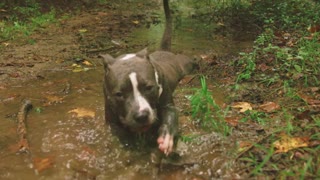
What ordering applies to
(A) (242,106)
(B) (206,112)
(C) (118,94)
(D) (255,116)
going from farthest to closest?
(A) (242,106)
(B) (206,112)
(D) (255,116)
(C) (118,94)

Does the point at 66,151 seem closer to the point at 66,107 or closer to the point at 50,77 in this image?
the point at 66,107

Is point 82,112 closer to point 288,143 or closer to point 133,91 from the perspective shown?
point 133,91

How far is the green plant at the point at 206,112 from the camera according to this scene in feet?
12.9

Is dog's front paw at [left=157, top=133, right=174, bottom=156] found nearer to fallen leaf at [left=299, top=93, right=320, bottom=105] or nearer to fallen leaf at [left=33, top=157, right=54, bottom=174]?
fallen leaf at [left=33, top=157, right=54, bottom=174]

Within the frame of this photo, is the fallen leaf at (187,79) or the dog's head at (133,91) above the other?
the dog's head at (133,91)


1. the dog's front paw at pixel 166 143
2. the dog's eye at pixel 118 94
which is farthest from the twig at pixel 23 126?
the dog's front paw at pixel 166 143

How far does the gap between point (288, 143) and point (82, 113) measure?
2.22m

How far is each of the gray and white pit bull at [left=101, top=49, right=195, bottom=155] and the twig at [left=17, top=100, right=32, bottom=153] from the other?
770 mm

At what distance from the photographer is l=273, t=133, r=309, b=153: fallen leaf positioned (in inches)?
125

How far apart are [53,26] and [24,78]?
3.44 m

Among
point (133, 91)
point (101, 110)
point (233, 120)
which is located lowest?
point (101, 110)

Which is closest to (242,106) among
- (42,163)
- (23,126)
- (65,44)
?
(42,163)

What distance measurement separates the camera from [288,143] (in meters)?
3.26

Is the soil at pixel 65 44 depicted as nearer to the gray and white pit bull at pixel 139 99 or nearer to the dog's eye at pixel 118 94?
the gray and white pit bull at pixel 139 99
